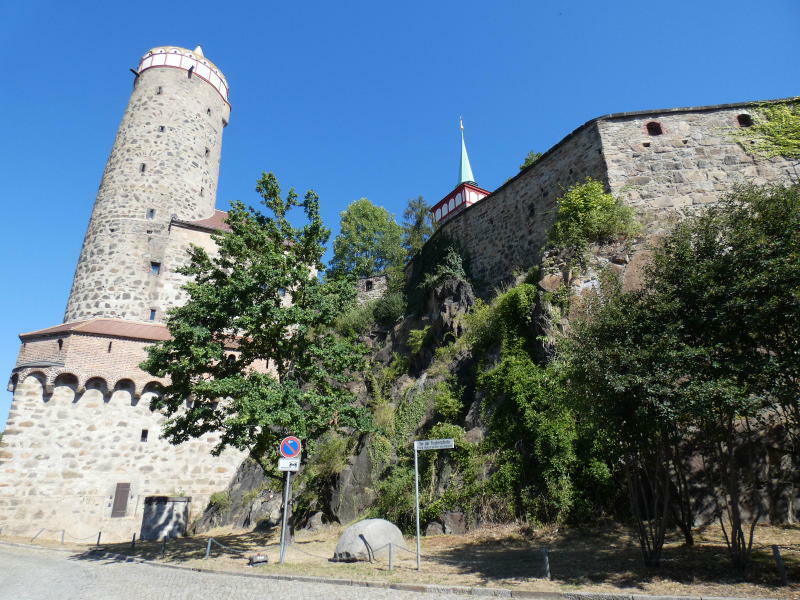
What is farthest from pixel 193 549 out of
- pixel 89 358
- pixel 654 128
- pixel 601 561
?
pixel 654 128

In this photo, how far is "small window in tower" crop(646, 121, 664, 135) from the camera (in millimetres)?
16750

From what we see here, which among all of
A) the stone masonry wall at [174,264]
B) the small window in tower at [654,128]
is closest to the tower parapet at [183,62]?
the stone masonry wall at [174,264]

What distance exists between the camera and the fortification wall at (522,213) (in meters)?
17.2

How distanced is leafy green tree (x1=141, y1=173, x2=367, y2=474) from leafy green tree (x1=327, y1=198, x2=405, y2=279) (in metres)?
22.7

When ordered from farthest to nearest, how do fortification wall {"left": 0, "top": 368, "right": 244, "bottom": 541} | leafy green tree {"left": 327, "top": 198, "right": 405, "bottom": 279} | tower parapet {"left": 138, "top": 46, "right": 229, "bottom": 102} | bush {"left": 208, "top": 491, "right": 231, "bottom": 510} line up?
leafy green tree {"left": 327, "top": 198, "right": 405, "bottom": 279}
tower parapet {"left": 138, "top": 46, "right": 229, "bottom": 102}
bush {"left": 208, "top": 491, "right": 231, "bottom": 510}
fortification wall {"left": 0, "top": 368, "right": 244, "bottom": 541}

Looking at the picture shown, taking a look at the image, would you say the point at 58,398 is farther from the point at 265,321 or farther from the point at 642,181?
the point at 642,181

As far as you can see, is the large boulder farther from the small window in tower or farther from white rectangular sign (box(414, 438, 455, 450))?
the small window in tower

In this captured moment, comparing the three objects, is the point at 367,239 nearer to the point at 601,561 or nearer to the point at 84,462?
the point at 84,462

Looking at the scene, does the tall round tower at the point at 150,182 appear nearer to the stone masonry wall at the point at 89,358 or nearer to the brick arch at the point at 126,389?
the stone masonry wall at the point at 89,358

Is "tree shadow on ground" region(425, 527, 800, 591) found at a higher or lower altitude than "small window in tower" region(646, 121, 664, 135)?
lower

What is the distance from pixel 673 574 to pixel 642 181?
12.7 meters

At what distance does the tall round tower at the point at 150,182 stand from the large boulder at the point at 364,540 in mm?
15299

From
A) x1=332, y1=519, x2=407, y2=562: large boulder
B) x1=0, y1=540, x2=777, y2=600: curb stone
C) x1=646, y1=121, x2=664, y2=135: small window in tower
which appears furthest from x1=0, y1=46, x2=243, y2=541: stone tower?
x1=646, y1=121, x2=664, y2=135: small window in tower

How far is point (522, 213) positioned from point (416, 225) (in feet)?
50.0
